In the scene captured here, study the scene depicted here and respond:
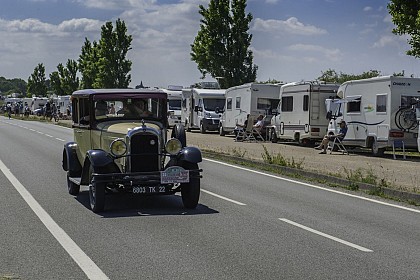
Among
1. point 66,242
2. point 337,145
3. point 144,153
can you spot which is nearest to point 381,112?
point 337,145

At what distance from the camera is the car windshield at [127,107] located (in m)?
Answer: 13.5

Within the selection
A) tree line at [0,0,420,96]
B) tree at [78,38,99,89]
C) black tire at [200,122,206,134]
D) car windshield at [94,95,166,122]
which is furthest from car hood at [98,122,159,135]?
tree at [78,38,99,89]

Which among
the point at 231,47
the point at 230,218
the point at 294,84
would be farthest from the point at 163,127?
the point at 231,47

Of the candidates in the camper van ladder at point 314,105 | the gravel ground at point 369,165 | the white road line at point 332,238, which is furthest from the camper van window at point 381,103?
the white road line at point 332,238

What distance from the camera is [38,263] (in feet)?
26.2

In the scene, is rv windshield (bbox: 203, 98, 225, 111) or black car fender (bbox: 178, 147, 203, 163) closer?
black car fender (bbox: 178, 147, 203, 163)

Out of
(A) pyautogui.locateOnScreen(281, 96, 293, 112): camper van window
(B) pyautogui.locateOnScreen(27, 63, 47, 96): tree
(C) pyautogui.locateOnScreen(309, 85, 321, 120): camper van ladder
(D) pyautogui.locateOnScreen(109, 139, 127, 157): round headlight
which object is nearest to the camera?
(D) pyautogui.locateOnScreen(109, 139, 127, 157): round headlight

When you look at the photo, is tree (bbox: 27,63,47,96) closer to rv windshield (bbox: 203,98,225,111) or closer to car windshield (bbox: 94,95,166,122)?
rv windshield (bbox: 203,98,225,111)

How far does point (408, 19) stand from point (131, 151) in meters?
15.6

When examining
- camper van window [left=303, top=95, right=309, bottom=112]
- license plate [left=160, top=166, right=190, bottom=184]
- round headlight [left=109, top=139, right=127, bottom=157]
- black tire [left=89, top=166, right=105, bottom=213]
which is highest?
camper van window [left=303, top=95, right=309, bottom=112]

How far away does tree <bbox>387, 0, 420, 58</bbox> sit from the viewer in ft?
80.2

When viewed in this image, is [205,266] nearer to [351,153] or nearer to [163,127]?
[163,127]

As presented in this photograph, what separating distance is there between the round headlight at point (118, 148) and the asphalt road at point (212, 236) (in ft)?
3.22

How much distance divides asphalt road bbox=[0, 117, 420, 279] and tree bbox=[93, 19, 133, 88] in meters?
56.3
